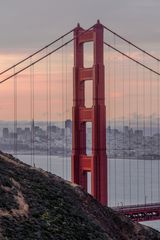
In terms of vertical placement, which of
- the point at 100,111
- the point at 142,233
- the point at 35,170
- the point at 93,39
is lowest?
the point at 142,233

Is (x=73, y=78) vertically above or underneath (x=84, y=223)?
above

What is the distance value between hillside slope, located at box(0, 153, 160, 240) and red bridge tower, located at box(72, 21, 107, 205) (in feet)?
77.7

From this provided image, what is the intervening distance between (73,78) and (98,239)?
105ft

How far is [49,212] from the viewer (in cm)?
1791

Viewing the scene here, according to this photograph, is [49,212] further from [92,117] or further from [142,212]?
[142,212]

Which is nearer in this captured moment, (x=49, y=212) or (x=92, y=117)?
(x=49, y=212)

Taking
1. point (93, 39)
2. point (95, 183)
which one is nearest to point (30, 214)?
point (95, 183)

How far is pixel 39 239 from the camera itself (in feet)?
52.4

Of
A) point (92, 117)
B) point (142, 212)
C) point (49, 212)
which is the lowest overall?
point (142, 212)

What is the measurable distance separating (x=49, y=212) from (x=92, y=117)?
29.3m

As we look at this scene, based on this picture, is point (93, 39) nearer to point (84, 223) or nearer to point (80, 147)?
point (80, 147)

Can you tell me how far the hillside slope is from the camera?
16.4 m

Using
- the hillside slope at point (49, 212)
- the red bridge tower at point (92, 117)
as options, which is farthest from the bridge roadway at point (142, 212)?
the hillside slope at point (49, 212)

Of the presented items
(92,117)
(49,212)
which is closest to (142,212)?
(92,117)
